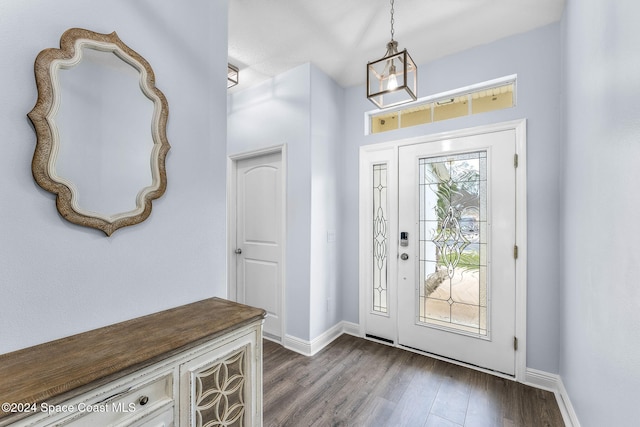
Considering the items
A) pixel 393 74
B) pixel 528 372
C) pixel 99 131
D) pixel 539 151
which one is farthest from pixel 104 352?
pixel 539 151

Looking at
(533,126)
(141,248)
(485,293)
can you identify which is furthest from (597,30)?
(141,248)

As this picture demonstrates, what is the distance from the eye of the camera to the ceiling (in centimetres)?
195

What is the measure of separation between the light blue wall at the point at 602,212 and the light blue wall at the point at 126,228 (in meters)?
1.84

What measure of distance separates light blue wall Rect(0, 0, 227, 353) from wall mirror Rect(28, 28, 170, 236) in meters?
0.04

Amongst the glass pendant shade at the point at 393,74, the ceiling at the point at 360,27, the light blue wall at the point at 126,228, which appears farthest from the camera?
Answer: the ceiling at the point at 360,27

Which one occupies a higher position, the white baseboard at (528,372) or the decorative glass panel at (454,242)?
the decorative glass panel at (454,242)

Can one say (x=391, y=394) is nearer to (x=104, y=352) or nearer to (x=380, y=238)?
(x=380, y=238)

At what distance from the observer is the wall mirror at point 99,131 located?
102 centimetres

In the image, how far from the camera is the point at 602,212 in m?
1.26

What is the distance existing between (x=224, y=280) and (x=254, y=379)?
594 millimetres

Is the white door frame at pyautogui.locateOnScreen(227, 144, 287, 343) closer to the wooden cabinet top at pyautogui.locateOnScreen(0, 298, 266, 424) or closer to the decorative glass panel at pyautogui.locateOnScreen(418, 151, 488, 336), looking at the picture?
the decorative glass panel at pyautogui.locateOnScreen(418, 151, 488, 336)

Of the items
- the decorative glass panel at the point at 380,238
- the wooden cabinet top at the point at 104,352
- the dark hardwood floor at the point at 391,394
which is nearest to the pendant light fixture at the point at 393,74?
the decorative glass panel at the point at 380,238

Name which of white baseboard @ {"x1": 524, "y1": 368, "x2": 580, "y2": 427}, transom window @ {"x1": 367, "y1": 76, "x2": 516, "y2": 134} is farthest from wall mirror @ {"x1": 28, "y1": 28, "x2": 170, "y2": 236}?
white baseboard @ {"x1": 524, "y1": 368, "x2": 580, "y2": 427}

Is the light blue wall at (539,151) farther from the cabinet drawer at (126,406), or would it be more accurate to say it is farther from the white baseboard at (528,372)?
the cabinet drawer at (126,406)
